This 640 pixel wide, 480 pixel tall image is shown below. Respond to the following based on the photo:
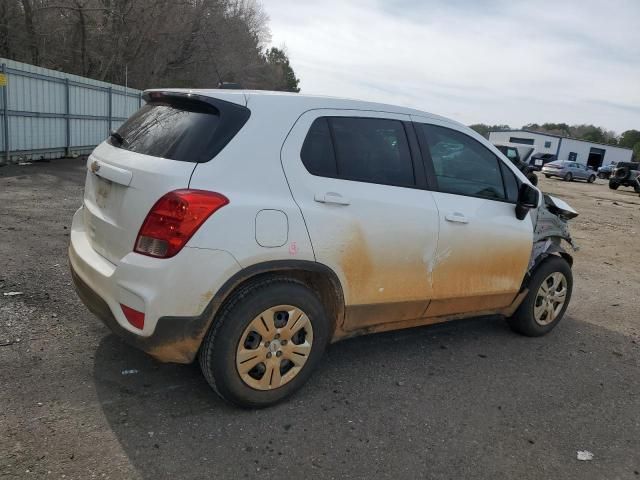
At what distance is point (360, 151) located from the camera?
133 inches

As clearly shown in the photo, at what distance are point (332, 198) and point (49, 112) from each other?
12.8 m

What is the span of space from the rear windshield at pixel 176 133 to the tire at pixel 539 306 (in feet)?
10.00

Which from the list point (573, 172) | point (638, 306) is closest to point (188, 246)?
point (638, 306)

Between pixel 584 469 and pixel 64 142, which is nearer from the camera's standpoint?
pixel 584 469

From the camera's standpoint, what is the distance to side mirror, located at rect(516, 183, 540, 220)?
418 cm

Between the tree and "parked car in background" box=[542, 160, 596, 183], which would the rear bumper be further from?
"parked car in background" box=[542, 160, 596, 183]

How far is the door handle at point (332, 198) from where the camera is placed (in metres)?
3.09

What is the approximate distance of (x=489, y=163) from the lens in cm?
416

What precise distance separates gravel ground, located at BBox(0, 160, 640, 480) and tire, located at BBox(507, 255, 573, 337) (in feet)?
0.43

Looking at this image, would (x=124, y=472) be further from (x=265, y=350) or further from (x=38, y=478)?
(x=265, y=350)

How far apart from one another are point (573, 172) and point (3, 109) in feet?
114

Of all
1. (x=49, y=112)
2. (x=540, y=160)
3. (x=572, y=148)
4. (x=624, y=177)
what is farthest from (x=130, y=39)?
(x=572, y=148)

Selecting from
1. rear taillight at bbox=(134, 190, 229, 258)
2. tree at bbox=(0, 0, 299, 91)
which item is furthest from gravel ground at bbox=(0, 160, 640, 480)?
tree at bbox=(0, 0, 299, 91)

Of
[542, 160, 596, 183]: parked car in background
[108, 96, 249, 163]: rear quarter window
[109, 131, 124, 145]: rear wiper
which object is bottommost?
[542, 160, 596, 183]: parked car in background
